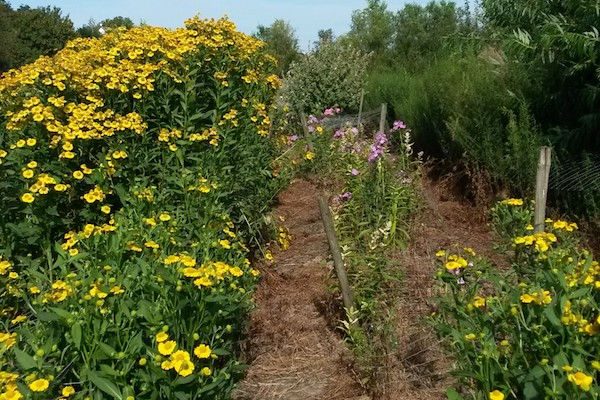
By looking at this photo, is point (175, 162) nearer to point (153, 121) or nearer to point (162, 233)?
point (153, 121)

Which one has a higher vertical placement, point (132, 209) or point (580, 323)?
point (132, 209)

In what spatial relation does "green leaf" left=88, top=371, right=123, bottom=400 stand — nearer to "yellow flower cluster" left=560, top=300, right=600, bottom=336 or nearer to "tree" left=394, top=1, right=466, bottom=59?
"yellow flower cluster" left=560, top=300, right=600, bottom=336

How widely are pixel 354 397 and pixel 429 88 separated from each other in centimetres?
465

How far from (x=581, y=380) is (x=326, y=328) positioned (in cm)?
A: 230

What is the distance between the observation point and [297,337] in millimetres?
3768

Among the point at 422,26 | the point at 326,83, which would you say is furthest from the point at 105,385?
the point at 422,26

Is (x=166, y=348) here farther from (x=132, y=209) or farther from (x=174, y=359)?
(x=132, y=209)

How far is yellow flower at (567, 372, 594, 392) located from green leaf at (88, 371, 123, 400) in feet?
4.58

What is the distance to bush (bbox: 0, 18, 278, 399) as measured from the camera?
215 centimetres

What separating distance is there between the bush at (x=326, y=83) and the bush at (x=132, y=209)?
5.95 meters

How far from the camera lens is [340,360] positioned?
136 inches

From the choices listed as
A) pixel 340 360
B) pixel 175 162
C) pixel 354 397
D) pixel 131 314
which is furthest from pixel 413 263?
pixel 131 314

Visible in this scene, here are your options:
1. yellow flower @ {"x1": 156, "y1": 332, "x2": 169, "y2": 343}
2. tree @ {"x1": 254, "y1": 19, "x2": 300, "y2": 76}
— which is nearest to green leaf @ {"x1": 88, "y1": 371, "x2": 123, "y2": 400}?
yellow flower @ {"x1": 156, "y1": 332, "x2": 169, "y2": 343}

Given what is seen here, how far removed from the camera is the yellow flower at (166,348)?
6.64ft
